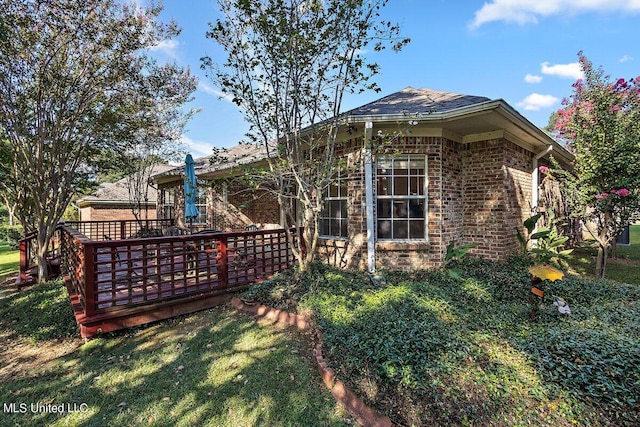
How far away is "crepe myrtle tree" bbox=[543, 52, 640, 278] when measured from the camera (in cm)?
595

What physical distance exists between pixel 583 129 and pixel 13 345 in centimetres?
1098

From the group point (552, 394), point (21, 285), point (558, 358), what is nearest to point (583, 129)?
point (558, 358)

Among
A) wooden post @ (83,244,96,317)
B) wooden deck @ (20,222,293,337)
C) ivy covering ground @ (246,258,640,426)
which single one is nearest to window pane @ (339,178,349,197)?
wooden deck @ (20,222,293,337)

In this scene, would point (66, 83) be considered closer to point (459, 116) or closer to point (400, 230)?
point (400, 230)

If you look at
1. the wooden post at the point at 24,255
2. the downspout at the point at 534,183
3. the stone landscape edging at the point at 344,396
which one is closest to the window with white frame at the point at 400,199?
the stone landscape edging at the point at 344,396

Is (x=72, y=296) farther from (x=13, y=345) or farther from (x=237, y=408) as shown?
(x=237, y=408)

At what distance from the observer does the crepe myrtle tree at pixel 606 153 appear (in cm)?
595

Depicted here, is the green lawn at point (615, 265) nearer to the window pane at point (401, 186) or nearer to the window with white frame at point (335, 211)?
the window pane at point (401, 186)

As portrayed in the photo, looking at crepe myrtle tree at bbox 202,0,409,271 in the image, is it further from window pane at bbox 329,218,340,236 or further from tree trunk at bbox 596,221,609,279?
tree trunk at bbox 596,221,609,279

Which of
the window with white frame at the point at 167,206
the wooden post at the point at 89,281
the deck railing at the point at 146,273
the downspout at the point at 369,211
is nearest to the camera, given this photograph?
the wooden post at the point at 89,281

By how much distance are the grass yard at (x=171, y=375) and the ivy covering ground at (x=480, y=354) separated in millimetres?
476

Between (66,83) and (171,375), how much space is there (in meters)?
6.70

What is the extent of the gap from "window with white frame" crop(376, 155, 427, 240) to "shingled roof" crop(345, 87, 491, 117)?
3.12 ft

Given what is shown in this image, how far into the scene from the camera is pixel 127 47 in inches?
262
